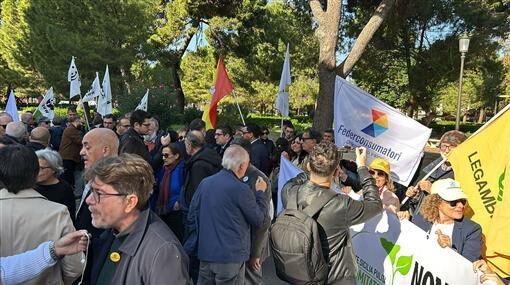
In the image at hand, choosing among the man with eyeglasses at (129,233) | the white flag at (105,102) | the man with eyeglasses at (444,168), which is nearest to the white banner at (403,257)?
the man with eyeglasses at (444,168)

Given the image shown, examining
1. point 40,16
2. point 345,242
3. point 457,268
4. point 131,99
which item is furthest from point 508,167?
point 40,16

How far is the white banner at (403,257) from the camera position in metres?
3.11

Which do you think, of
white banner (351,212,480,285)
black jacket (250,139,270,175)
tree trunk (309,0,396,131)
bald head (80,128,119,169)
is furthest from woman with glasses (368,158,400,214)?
tree trunk (309,0,396,131)

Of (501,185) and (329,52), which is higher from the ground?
(329,52)

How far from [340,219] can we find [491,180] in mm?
1336

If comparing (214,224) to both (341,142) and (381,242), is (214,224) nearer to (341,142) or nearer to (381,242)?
(381,242)

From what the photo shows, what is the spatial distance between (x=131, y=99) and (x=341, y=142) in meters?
18.0

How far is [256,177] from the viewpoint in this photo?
4258 millimetres

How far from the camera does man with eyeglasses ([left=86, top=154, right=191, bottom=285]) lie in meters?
1.84

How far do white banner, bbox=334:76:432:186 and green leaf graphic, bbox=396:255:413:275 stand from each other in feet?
3.49

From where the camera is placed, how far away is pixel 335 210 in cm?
290

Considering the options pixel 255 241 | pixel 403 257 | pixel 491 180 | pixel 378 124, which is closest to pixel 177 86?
pixel 378 124

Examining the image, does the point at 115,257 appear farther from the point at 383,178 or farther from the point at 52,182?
the point at 383,178

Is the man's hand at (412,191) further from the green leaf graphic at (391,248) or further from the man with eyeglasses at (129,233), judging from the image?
the man with eyeglasses at (129,233)
